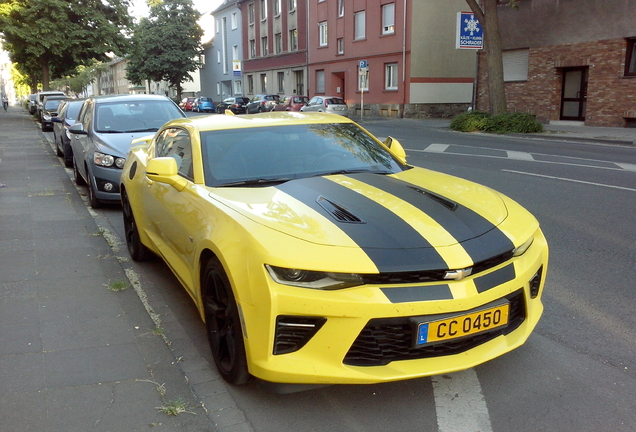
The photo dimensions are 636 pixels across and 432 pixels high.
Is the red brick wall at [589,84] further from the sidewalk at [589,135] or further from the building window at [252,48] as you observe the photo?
the building window at [252,48]

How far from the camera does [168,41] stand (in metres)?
57.2

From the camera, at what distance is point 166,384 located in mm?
3293

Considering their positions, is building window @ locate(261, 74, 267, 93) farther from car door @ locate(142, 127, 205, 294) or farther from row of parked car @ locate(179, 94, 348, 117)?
car door @ locate(142, 127, 205, 294)

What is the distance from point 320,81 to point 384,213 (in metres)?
40.6

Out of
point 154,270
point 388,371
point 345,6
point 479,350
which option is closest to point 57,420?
point 388,371

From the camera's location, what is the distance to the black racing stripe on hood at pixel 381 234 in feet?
9.22

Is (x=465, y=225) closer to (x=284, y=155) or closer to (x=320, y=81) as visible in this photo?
(x=284, y=155)

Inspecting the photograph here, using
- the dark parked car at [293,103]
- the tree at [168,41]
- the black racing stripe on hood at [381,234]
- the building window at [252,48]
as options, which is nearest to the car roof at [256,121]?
the black racing stripe on hood at [381,234]

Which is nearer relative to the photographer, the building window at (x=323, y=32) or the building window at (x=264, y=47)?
the building window at (x=323, y=32)

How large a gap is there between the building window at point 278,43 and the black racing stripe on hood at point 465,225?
46.2m

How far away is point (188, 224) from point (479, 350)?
1.97m

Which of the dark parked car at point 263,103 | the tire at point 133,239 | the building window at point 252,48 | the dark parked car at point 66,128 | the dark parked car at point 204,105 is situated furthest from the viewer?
the building window at point 252,48

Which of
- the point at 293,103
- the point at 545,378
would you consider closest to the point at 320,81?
the point at 293,103

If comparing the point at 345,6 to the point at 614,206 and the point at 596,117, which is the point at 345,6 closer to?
the point at 596,117
